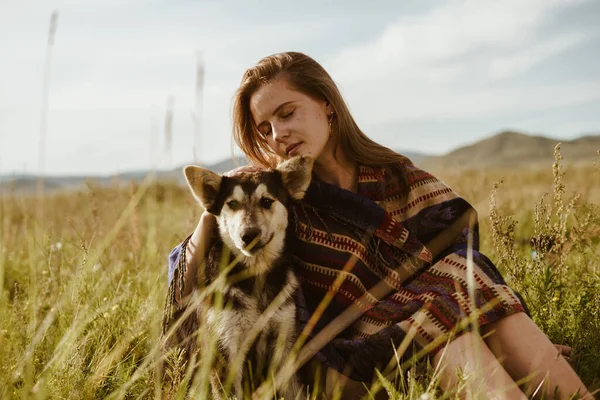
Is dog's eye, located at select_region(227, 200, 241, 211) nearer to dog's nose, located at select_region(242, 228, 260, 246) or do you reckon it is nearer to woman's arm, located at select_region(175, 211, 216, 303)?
woman's arm, located at select_region(175, 211, 216, 303)

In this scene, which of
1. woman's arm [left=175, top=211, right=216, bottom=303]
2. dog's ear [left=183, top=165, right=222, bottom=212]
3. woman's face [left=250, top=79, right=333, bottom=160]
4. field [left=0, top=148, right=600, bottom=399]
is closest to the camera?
field [left=0, top=148, right=600, bottom=399]

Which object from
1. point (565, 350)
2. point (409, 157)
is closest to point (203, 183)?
point (409, 157)

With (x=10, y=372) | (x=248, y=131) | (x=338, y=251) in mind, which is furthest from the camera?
(x=248, y=131)

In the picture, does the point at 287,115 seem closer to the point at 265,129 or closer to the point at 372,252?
the point at 265,129

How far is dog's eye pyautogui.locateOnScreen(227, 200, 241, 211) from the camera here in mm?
3094

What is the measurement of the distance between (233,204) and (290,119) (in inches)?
30.4

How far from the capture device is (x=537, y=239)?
3.15 m

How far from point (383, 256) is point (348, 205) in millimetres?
417

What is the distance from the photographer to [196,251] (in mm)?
3203

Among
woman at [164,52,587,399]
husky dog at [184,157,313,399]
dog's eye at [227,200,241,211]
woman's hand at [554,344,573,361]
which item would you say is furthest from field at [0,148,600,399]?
dog's eye at [227,200,241,211]

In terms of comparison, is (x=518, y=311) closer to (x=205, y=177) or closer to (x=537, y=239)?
(x=537, y=239)

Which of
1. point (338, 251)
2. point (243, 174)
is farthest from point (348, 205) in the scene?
point (243, 174)

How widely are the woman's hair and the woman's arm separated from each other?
32.0 inches

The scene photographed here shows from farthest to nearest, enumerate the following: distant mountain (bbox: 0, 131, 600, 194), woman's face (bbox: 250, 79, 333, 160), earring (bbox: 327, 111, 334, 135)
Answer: earring (bbox: 327, 111, 334, 135) < woman's face (bbox: 250, 79, 333, 160) < distant mountain (bbox: 0, 131, 600, 194)
